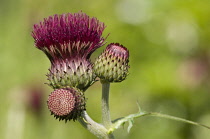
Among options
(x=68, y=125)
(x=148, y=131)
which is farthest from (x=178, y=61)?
(x=68, y=125)

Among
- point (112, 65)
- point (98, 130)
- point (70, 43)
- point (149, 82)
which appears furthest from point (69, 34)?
point (149, 82)

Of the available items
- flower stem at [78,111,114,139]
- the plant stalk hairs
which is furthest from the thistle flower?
flower stem at [78,111,114,139]

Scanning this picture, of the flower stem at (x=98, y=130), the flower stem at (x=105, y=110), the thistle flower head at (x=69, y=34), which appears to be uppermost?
the thistle flower head at (x=69, y=34)

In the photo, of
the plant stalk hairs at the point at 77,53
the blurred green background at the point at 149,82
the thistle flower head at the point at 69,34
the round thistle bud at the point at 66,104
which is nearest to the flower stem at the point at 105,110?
the plant stalk hairs at the point at 77,53

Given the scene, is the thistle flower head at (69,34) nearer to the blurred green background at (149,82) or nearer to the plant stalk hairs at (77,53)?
the plant stalk hairs at (77,53)

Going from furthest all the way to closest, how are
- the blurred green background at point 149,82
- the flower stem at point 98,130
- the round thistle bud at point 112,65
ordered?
1. the blurred green background at point 149,82
2. the round thistle bud at point 112,65
3. the flower stem at point 98,130

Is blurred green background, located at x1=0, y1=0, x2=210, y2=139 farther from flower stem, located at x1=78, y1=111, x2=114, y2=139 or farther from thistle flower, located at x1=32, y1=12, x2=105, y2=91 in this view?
flower stem, located at x1=78, y1=111, x2=114, y2=139
